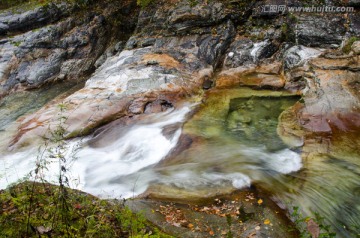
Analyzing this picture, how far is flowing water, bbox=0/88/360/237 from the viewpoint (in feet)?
17.2

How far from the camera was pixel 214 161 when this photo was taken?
626 cm

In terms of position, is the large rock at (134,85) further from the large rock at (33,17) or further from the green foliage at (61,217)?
the large rock at (33,17)

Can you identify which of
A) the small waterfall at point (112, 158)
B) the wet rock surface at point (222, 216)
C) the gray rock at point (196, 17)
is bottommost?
the small waterfall at point (112, 158)

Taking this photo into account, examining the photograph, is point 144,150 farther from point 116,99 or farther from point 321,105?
point 321,105

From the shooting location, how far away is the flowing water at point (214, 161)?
5.24 m

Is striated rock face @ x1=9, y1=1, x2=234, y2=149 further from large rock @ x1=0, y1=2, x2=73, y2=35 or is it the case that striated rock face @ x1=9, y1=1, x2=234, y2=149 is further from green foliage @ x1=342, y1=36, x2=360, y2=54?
large rock @ x1=0, y1=2, x2=73, y2=35

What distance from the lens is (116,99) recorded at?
28.3 ft

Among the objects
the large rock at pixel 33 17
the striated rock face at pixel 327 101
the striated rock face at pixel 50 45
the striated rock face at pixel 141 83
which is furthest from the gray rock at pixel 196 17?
the large rock at pixel 33 17

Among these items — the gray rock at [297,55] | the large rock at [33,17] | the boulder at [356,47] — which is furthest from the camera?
the large rock at [33,17]

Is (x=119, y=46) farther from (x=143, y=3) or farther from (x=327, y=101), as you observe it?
(x=327, y=101)

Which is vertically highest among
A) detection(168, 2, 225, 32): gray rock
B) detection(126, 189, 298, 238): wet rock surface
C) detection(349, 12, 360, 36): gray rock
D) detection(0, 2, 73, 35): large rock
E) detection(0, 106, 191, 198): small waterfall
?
detection(0, 2, 73, 35): large rock

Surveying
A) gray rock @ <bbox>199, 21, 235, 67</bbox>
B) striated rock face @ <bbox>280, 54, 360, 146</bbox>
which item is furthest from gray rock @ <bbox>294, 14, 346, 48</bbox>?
gray rock @ <bbox>199, 21, 235, 67</bbox>

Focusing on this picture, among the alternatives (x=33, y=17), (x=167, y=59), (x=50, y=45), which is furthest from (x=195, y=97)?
(x=33, y=17)

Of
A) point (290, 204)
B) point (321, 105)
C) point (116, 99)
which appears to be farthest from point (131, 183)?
point (321, 105)
